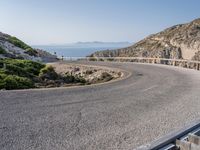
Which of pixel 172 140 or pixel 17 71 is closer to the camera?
pixel 172 140

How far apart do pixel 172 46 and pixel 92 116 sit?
2611 inches

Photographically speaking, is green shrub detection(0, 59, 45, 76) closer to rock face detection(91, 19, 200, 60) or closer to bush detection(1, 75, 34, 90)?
bush detection(1, 75, 34, 90)

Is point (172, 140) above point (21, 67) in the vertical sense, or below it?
above

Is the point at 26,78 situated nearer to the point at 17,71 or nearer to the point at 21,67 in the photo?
the point at 17,71

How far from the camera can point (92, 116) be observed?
10.8 metres

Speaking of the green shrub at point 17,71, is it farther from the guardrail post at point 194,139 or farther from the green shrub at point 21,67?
the guardrail post at point 194,139

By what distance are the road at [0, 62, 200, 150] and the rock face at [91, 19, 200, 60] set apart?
52402mm

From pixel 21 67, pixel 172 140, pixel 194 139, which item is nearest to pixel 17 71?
pixel 21 67

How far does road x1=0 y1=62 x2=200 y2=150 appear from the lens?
8.16 metres

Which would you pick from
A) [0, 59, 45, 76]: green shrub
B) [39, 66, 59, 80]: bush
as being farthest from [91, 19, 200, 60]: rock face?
[39, 66, 59, 80]: bush

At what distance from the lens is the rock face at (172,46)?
70.8 meters

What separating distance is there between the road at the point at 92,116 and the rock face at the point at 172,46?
5240 cm

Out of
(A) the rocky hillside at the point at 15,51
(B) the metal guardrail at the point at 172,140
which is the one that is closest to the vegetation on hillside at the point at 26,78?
(A) the rocky hillside at the point at 15,51

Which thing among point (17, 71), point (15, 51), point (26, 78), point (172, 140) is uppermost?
point (15, 51)
